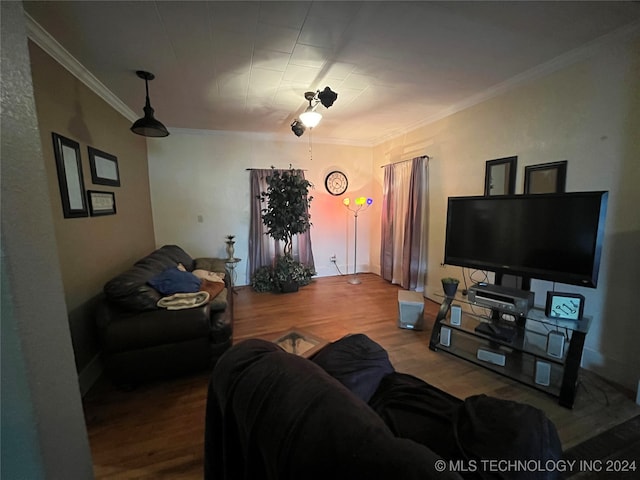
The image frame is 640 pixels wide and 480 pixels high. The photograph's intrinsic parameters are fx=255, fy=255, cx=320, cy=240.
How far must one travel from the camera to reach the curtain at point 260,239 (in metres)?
4.30

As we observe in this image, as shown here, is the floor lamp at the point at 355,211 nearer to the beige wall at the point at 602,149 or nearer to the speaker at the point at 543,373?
the beige wall at the point at 602,149

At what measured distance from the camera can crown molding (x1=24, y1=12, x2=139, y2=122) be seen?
1.66 metres

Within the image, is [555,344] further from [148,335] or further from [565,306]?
[148,335]

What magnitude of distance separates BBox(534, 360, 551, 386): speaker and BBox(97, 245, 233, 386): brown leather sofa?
2346 mm

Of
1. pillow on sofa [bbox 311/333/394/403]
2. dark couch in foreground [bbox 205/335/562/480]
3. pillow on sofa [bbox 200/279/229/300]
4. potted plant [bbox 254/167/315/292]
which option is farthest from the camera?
potted plant [bbox 254/167/315/292]

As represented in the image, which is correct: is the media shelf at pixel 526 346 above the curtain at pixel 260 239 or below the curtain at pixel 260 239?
below

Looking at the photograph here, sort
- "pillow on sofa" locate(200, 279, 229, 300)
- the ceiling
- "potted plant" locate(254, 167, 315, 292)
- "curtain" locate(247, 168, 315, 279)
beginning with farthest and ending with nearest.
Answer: "curtain" locate(247, 168, 315, 279), "potted plant" locate(254, 167, 315, 292), "pillow on sofa" locate(200, 279, 229, 300), the ceiling

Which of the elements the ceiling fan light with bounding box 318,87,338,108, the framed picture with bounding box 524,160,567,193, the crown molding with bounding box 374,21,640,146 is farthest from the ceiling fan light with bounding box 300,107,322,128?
the framed picture with bounding box 524,160,567,193

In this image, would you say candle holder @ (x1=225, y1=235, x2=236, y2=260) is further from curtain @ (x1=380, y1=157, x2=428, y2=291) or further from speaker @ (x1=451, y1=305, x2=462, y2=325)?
speaker @ (x1=451, y1=305, x2=462, y2=325)

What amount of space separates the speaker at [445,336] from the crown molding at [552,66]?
2.44 meters

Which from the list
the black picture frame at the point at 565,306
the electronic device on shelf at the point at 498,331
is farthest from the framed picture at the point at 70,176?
the black picture frame at the point at 565,306

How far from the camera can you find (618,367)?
1.93 m

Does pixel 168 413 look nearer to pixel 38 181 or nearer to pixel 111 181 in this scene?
pixel 38 181

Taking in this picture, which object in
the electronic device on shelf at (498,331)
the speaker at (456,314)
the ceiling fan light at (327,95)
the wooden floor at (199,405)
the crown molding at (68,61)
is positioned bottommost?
the wooden floor at (199,405)
